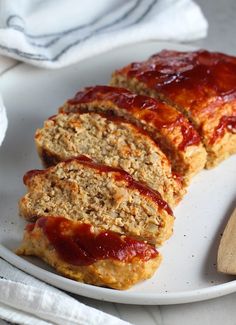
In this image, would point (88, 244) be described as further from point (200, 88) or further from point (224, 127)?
point (200, 88)

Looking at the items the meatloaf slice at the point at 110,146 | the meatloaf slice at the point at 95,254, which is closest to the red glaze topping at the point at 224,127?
the meatloaf slice at the point at 110,146

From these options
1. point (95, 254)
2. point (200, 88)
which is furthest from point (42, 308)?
point (200, 88)

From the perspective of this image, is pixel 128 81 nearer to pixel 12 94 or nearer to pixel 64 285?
pixel 12 94

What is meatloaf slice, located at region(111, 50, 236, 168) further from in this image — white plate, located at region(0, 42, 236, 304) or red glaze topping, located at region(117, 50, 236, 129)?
white plate, located at region(0, 42, 236, 304)

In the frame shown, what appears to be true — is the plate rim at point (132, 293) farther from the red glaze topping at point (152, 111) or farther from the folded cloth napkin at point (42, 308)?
the red glaze topping at point (152, 111)

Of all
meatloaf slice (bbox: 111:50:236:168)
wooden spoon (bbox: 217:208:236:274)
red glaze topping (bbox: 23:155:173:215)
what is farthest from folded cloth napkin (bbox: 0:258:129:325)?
meatloaf slice (bbox: 111:50:236:168)

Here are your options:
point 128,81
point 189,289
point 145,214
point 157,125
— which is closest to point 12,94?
point 128,81
